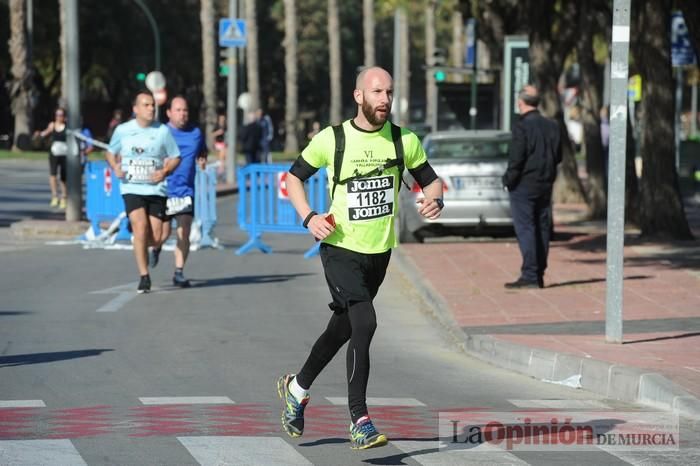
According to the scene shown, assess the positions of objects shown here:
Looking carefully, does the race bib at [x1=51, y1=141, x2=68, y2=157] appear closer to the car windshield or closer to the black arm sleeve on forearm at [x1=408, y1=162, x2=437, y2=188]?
the car windshield

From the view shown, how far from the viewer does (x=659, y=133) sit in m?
20.2

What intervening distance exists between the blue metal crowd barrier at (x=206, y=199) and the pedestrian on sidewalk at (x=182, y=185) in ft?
12.0

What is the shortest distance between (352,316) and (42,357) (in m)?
3.90

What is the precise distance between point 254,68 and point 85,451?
5480 cm

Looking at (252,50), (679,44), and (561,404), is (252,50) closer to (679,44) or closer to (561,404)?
(679,44)

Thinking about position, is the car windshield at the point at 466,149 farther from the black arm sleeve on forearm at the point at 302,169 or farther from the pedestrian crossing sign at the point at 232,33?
the pedestrian crossing sign at the point at 232,33

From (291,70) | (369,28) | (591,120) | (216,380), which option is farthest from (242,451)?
(369,28)

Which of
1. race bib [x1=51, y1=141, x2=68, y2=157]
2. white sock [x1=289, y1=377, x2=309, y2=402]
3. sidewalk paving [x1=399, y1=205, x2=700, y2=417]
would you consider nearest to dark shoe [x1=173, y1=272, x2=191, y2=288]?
sidewalk paving [x1=399, y1=205, x2=700, y2=417]

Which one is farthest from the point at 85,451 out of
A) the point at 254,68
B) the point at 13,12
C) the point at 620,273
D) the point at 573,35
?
the point at 254,68

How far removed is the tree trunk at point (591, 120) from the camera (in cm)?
2589

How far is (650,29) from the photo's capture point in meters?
20.2

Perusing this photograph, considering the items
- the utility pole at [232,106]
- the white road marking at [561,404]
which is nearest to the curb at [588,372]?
the white road marking at [561,404]

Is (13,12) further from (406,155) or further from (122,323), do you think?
(406,155)

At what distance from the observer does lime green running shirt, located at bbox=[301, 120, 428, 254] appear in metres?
7.64
